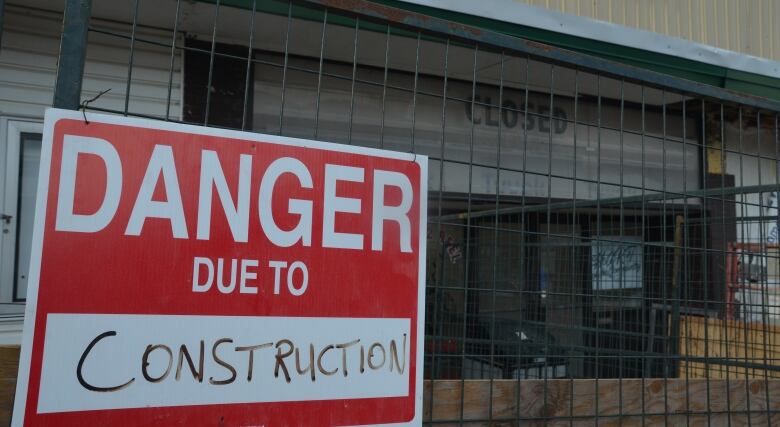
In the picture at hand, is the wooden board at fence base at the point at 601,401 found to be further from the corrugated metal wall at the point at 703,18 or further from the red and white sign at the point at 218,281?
the corrugated metal wall at the point at 703,18

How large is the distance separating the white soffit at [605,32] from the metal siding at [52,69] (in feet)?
6.30

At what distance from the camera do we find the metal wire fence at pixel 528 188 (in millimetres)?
2492

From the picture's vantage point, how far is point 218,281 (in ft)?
6.15

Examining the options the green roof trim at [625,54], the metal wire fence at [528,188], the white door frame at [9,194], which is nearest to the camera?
the metal wire fence at [528,188]

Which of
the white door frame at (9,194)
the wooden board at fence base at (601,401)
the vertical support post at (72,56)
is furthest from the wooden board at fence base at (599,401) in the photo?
the white door frame at (9,194)

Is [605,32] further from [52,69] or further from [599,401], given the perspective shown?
[52,69]

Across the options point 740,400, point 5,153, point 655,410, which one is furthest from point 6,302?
point 740,400

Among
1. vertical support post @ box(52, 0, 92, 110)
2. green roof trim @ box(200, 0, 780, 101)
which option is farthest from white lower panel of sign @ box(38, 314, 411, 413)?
green roof trim @ box(200, 0, 780, 101)

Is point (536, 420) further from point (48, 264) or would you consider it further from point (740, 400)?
point (48, 264)

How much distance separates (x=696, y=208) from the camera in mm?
6449

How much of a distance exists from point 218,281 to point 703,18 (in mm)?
5864

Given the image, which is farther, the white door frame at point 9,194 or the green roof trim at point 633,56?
the green roof trim at point 633,56

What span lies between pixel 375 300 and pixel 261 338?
14.8 inches

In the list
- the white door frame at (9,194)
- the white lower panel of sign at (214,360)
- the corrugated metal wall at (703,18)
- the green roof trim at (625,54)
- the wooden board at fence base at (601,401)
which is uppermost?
the corrugated metal wall at (703,18)
